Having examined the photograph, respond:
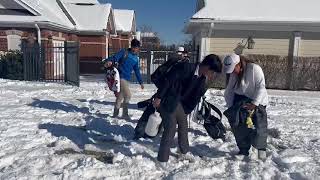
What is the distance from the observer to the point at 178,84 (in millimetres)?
4711

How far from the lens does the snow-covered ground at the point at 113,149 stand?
4734mm

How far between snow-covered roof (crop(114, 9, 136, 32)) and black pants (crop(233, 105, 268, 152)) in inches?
1159

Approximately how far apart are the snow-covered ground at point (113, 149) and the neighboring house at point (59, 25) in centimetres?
849

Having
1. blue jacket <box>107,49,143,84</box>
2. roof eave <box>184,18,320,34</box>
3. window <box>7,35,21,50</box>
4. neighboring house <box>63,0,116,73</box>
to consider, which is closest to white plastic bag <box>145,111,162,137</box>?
blue jacket <box>107,49,143,84</box>

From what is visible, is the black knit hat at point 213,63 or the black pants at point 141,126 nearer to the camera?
the black knit hat at point 213,63

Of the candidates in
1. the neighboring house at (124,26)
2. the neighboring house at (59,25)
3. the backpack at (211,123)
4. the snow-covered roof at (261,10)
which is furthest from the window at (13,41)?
the neighboring house at (124,26)

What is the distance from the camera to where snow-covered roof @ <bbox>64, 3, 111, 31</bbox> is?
78.0ft

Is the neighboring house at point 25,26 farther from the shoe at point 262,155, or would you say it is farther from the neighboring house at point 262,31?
the shoe at point 262,155

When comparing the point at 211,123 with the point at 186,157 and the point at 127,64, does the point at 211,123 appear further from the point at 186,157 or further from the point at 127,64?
the point at 127,64

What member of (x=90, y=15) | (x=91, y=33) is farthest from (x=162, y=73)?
(x=90, y=15)

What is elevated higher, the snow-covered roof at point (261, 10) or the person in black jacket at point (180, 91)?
the snow-covered roof at point (261, 10)

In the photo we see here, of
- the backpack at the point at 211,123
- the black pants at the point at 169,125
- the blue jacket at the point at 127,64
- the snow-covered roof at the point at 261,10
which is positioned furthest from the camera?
the snow-covered roof at the point at 261,10

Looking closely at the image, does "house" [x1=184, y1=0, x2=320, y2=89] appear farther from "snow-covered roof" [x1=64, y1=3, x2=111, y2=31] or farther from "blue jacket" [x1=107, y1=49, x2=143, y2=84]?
"snow-covered roof" [x1=64, y1=3, x2=111, y2=31]

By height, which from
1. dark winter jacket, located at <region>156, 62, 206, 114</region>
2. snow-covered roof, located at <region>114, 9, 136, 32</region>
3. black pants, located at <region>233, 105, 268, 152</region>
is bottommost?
black pants, located at <region>233, 105, 268, 152</region>
